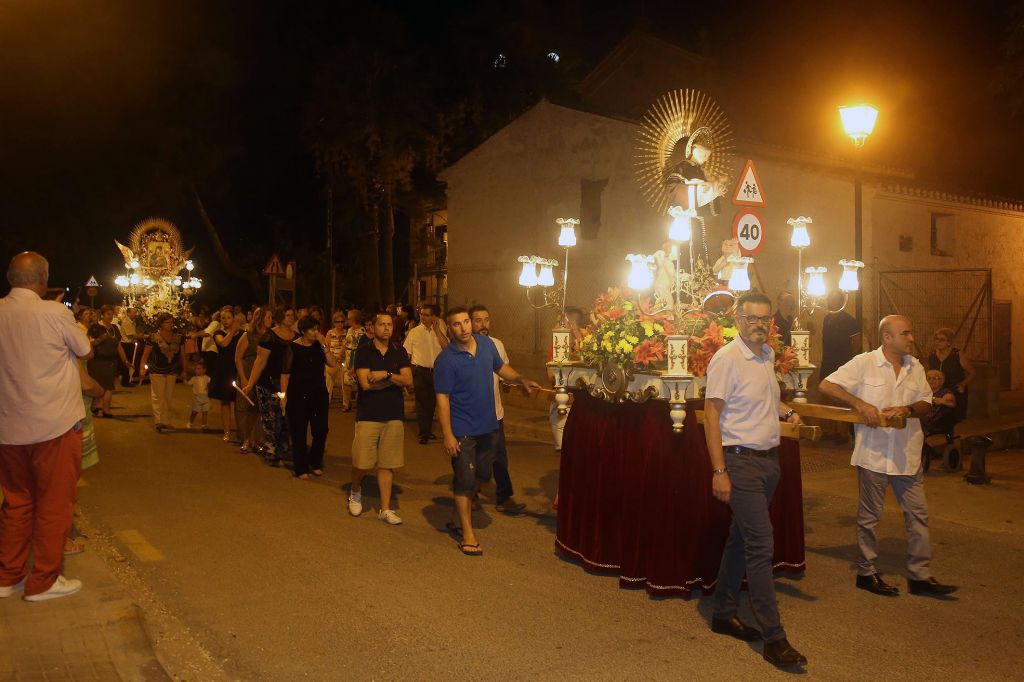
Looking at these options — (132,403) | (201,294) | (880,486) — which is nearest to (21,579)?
(880,486)

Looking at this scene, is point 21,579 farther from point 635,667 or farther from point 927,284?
point 927,284

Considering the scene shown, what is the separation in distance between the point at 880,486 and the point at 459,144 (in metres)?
26.5

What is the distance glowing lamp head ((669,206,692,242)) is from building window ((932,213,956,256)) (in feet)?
50.4

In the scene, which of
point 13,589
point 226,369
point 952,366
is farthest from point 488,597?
point 226,369

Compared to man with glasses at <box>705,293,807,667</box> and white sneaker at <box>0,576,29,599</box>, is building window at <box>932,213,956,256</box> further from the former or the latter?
white sneaker at <box>0,576,29,599</box>

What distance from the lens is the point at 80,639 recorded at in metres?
5.03

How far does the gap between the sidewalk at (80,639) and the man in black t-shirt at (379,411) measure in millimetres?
2749

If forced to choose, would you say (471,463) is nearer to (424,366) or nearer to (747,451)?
(747,451)

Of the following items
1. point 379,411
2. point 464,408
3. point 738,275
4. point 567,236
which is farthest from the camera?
point 567,236

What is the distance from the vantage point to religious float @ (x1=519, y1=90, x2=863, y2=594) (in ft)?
19.8

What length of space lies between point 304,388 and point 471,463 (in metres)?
3.78

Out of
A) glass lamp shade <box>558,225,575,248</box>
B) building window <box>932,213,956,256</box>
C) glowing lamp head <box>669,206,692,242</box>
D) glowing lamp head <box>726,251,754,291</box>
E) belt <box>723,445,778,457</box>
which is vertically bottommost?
belt <box>723,445,778,457</box>

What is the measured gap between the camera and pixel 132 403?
728 inches

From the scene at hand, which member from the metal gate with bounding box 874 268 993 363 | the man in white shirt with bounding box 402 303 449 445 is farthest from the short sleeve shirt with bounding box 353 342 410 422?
the metal gate with bounding box 874 268 993 363
